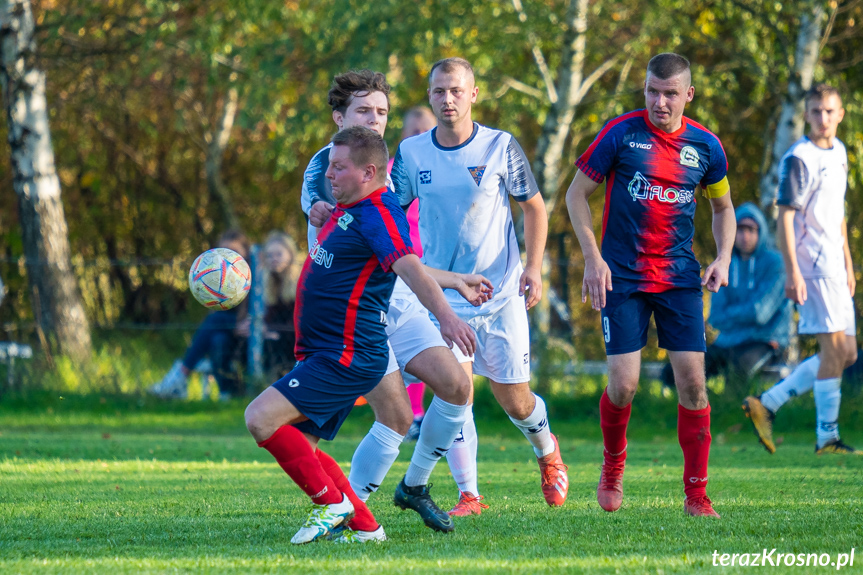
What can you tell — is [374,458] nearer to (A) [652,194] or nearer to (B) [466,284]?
(B) [466,284]

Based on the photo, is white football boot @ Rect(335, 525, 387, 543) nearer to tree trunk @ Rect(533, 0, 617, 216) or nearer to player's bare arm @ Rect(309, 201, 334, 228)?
player's bare arm @ Rect(309, 201, 334, 228)

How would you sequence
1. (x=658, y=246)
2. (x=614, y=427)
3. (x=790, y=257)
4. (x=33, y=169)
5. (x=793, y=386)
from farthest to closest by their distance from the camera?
(x=33, y=169)
(x=793, y=386)
(x=790, y=257)
(x=614, y=427)
(x=658, y=246)

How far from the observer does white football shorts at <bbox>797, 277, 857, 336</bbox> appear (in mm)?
7793

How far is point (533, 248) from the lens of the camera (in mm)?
5418

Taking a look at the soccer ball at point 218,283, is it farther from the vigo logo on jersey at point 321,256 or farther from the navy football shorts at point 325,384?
the navy football shorts at point 325,384

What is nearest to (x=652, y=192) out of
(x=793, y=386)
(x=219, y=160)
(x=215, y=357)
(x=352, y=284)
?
(x=352, y=284)

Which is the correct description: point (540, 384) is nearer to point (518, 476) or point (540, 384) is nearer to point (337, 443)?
point (337, 443)

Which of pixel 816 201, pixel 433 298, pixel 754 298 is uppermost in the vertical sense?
pixel 816 201

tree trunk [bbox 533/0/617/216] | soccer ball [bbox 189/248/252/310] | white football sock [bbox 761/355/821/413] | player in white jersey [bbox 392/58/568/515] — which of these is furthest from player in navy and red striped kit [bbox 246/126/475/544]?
tree trunk [bbox 533/0/617/216]

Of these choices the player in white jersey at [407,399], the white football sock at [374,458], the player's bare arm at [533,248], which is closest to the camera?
the player in white jersey at [407,399]

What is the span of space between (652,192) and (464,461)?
1781mm

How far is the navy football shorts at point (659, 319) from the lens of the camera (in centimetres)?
516

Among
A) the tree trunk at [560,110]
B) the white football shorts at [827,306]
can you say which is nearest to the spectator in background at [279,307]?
the tree trunk at [560,110]

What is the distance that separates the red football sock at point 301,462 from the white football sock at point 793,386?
5.07 metres
